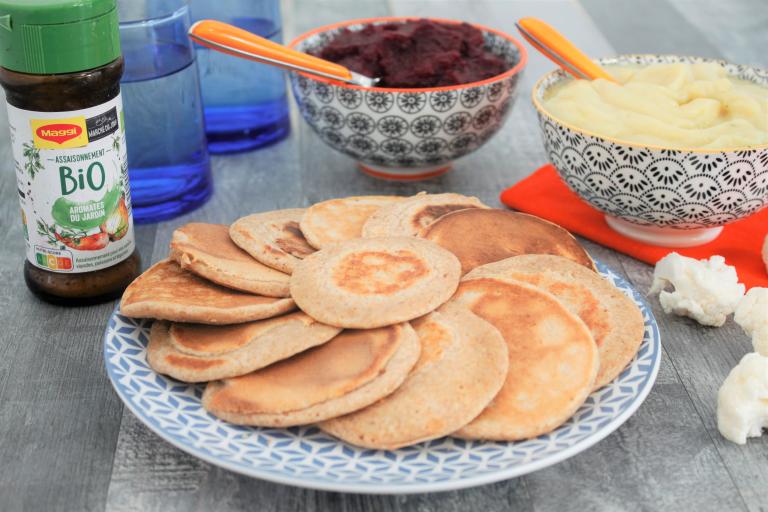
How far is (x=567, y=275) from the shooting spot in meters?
1.40

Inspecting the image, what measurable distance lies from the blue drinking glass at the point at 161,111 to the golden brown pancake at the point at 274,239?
15.0 inches

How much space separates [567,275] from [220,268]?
55 centimetres

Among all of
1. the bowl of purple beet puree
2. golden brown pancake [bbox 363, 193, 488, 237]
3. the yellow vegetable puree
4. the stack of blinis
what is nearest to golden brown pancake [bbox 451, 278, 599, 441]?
the stack of blinis

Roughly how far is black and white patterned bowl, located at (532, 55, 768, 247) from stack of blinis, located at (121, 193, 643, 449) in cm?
21

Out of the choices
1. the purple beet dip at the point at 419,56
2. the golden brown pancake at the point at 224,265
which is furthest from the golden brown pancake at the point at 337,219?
the purple beet dip at the point at 419,56

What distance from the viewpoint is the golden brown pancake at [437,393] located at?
3.58ft

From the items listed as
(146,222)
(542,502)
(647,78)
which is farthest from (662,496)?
(146,222)

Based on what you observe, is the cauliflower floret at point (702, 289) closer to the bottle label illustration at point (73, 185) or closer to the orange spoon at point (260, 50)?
the orange spoon at point (260, 50)

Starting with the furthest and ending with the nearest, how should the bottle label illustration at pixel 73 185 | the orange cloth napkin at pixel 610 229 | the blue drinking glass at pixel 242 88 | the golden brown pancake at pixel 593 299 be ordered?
the blue drinking glass at pixel 242 88
the orange cloth napkin at pixel 610 229
the bottle label illustration at pixel 73 185
the golden brown pancake at pixel 593 299

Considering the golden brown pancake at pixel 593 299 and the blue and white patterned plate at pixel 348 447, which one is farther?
the golden brown pancake at pixel 593 299

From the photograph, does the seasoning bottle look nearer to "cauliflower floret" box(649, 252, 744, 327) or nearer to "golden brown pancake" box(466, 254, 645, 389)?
"golden brown pancake" box(466, 254, 645, 389)

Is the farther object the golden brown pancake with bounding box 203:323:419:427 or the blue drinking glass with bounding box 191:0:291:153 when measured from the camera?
the blue drinking glass with bounding box 191:0:291:153

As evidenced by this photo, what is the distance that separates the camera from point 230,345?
121 centimetres

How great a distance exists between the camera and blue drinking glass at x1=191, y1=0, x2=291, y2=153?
208 centimetres
